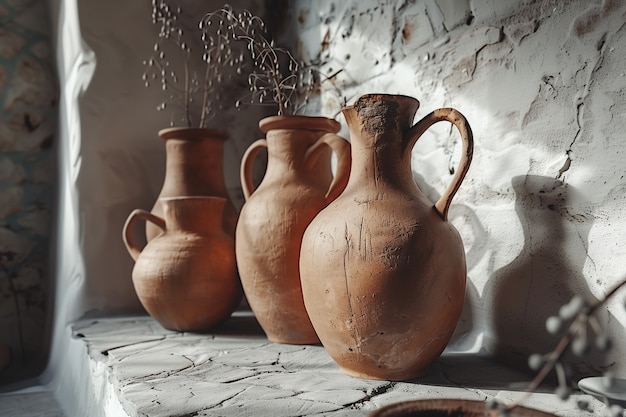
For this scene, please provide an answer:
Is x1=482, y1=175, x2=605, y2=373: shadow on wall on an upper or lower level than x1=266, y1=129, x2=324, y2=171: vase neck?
lower

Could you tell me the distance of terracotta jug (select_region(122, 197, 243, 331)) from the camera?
4.59ft

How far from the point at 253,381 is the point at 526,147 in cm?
69

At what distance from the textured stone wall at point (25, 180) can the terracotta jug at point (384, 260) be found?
4.13ft

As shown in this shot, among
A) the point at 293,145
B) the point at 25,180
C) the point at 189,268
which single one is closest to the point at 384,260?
the point at 293,145

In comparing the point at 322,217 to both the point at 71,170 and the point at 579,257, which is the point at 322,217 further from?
the point at 71,170

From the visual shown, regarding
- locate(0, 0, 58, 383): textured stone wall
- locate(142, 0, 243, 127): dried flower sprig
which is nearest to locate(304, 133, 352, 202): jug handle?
locate(142, 0, 243, 127): dried flower sprig

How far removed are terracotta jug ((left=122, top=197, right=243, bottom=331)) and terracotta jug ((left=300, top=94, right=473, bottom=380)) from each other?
43cm

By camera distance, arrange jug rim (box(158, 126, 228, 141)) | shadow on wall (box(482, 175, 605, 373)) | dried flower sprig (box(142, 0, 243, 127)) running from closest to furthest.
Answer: shadow on wall (box(482, 175, 605, 373)) < jug rim (box(158, 126, 228, 141)) < dried flower sprig (box(142, 0, 243, 127))

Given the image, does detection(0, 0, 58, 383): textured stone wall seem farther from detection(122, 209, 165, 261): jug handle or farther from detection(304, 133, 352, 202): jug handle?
detection(304, 133, 352, 202): jug handle

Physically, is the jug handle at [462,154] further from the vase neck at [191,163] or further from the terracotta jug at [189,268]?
the vase neck at [191,163]

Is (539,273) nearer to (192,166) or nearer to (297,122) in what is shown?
(297,122)

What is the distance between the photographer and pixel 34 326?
1914 millimetres

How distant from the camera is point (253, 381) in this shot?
3.41 feet

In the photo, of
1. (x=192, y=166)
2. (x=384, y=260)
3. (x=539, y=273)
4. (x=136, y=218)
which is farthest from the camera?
(x=192, y=166)
